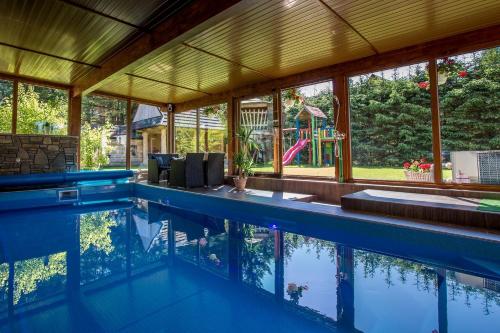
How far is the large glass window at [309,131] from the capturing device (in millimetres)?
6234

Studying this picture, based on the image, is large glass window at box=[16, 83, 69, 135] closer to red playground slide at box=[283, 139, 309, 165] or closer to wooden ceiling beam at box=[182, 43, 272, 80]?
wooden ceiling beam at box=[182, 43, 272, 80]

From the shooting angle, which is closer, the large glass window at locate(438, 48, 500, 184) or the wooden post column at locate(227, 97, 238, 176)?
the large glass window at locate(438, 48, 500, 184)

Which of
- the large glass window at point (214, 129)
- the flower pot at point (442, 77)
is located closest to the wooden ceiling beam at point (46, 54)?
the large glass window at point (214, 129)

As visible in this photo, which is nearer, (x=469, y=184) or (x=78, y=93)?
(x=469, y=184)

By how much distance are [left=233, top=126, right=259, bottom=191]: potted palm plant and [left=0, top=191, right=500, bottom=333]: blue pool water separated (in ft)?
7.83

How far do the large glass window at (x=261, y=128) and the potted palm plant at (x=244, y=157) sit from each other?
0.24ft

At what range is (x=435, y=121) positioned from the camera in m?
4.76

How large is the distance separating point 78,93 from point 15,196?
2964 millimetres

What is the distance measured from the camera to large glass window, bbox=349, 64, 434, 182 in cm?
504

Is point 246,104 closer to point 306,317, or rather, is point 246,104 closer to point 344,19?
point 344,19

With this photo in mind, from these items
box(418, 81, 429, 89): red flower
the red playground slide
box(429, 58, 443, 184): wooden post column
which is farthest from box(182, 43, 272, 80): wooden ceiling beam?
box(429, 58, 443, 184): wooden post column

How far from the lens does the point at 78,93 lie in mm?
7203

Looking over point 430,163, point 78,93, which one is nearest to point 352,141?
point 430,163

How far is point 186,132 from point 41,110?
A: 13.0 feet
